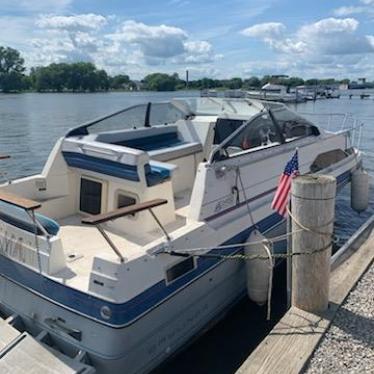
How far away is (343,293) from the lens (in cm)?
453

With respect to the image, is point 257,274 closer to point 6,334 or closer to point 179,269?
point 179,269

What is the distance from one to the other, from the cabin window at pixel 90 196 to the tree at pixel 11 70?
3436 inches

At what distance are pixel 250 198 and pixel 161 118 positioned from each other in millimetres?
2651

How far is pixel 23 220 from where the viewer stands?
4.61m

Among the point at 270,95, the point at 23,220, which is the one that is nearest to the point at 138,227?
the point at 23,220

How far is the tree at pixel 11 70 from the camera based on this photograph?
282ft

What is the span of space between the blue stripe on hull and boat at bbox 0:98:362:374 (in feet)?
0.04

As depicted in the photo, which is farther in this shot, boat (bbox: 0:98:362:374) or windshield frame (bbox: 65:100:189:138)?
windshield frame (bbox: 65:100:189:138)

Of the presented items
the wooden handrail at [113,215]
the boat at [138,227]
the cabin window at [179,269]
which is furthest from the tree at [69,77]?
the wooden handrail at [113,215]

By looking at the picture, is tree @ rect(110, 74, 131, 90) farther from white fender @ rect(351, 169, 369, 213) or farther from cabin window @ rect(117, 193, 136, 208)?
cabin window @ rect(117, 193, 136, 208)

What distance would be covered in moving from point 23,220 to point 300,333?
2875mm

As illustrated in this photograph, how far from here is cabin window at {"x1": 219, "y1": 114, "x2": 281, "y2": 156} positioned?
19.7ft

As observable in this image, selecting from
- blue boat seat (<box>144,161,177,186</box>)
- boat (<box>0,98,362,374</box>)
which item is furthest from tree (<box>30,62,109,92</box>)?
blue boat seat (<box>144,161,177,186</box>)

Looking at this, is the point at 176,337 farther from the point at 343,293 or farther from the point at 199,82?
the point at 199,82
